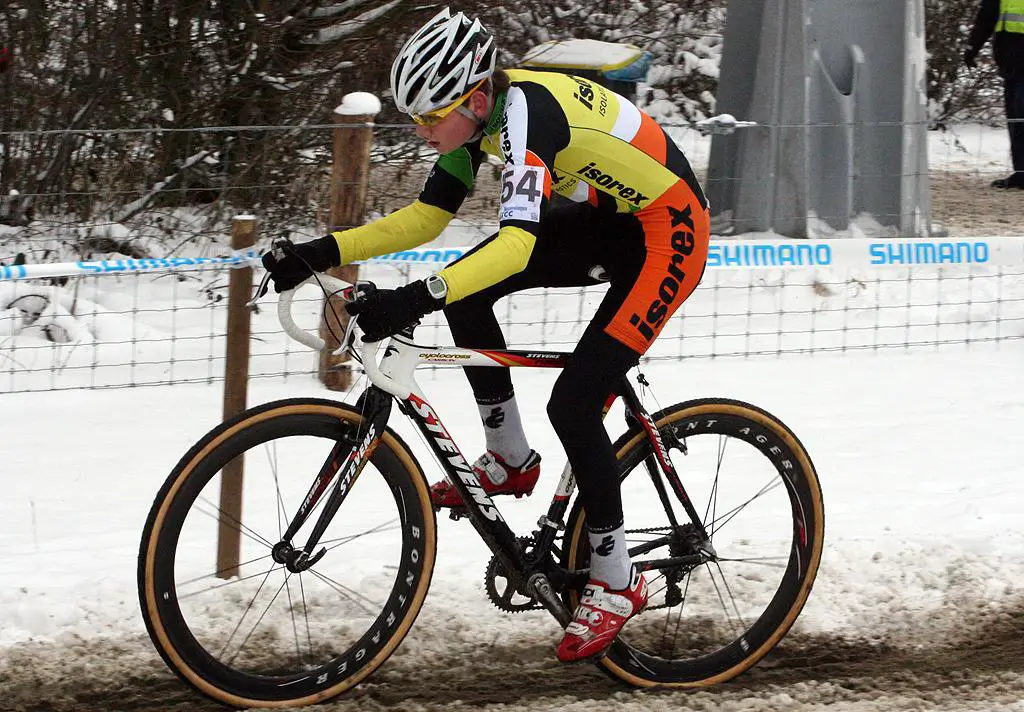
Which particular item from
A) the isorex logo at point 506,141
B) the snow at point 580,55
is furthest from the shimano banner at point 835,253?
the snow at point 580,55

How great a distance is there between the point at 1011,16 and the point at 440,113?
949cm

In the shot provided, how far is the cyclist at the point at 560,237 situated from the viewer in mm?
3752

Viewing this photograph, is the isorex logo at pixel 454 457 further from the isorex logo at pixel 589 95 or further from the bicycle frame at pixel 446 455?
the isorex logo at pixel 589 95

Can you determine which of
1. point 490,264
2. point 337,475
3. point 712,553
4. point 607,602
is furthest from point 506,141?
point 712,553

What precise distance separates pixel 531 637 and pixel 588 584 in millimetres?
538

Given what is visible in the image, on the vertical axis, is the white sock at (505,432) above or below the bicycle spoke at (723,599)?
above

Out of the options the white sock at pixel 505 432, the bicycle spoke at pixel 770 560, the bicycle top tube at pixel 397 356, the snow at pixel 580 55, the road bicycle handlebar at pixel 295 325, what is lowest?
the bicycle spoke at pixel 770 560

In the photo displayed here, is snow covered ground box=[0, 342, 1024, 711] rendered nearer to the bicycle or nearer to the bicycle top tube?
the bicycle

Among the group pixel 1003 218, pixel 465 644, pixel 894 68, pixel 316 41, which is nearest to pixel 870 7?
pixel 894 68

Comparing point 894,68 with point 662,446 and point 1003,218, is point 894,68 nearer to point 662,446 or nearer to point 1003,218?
point 1003,218

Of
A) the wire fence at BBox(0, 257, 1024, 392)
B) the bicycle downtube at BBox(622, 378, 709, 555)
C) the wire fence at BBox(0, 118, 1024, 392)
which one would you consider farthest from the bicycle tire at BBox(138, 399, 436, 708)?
the wire fence at BBox(0, 118, 1024, 392)

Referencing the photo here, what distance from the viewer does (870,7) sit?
10.2 m

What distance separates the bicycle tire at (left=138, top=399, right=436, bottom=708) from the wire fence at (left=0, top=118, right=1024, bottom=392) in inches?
143

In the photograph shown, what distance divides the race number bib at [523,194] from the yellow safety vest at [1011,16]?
945 cm
